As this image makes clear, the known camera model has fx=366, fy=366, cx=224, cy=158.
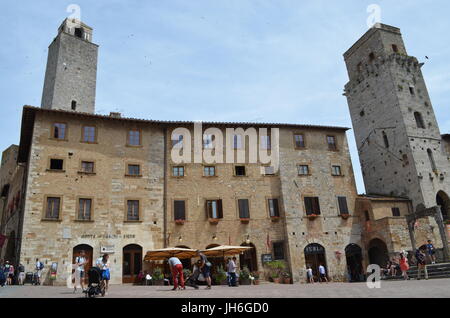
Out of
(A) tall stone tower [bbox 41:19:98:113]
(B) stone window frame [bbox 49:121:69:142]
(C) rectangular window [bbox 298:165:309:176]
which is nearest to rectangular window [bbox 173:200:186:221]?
(B) stone window frame [bbox 49:121:69:142]

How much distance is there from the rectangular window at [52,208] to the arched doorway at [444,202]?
99.0 ft

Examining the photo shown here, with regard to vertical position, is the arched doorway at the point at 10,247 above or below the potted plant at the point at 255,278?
above

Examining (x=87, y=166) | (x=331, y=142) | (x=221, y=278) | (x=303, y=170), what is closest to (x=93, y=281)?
(x=221, y=278)

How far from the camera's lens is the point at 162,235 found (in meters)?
25.7

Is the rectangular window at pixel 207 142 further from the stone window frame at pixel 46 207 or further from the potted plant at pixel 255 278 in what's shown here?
the stone window frame at pixel 46 207

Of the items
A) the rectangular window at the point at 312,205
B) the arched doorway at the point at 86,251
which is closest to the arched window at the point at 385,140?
the rectangular window at the point at 312,205

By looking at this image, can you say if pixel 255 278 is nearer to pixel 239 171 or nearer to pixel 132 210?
pixel 239 171

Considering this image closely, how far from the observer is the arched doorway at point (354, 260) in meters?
28.2

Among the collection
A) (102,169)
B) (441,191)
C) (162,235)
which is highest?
(102,169)

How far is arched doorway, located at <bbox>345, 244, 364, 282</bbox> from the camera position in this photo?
2820 centimetres
